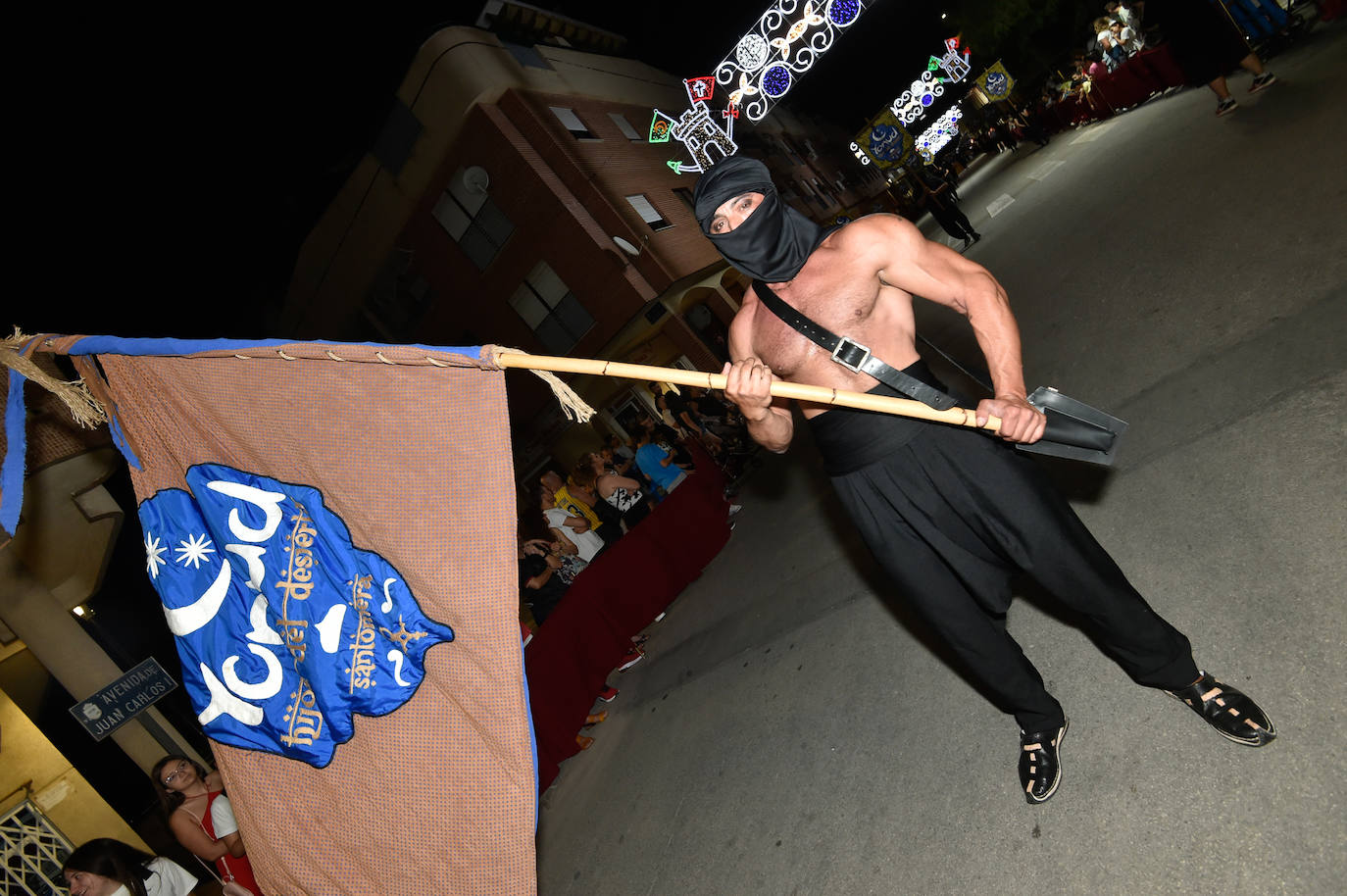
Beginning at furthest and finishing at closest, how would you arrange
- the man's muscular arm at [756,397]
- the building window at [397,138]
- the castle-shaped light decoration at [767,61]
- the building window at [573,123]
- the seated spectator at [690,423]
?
the building window at [573,123] < the castle-shaped light decoration at [767,61] < the building window at [397,138] < the seated spectator at [690,423] < the man's muscular arm at [756,397]

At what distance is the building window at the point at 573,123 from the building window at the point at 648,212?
1.94m

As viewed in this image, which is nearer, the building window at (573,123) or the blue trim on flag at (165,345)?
the blue trim on flag at (165,345)

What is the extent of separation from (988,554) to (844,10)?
57.6 feet

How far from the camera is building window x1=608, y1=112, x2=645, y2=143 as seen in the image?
18953 mm

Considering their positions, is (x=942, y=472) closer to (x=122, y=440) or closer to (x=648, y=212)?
(x=122, y=440)

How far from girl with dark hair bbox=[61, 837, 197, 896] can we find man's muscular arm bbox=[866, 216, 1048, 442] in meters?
5.72

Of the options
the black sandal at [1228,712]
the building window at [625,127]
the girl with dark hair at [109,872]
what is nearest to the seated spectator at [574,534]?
the girl with dark hair at [109,872]

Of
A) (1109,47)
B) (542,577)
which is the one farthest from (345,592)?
(1109,47)

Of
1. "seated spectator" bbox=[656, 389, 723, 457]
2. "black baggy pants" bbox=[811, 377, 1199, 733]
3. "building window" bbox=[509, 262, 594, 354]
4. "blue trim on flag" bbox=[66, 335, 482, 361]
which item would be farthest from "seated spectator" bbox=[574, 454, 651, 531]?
"building window" bbox=[509, 262, 594, 354]

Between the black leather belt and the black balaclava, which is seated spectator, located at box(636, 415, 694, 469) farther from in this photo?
the black leather belt

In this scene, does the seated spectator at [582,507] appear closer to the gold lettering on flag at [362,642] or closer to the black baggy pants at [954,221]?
the gold lettering on flag at [362,642]

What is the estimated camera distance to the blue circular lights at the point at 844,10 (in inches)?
622

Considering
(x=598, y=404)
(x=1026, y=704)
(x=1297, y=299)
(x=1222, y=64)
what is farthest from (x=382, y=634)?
(x=598, y=404)

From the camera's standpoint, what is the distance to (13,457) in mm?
3029
